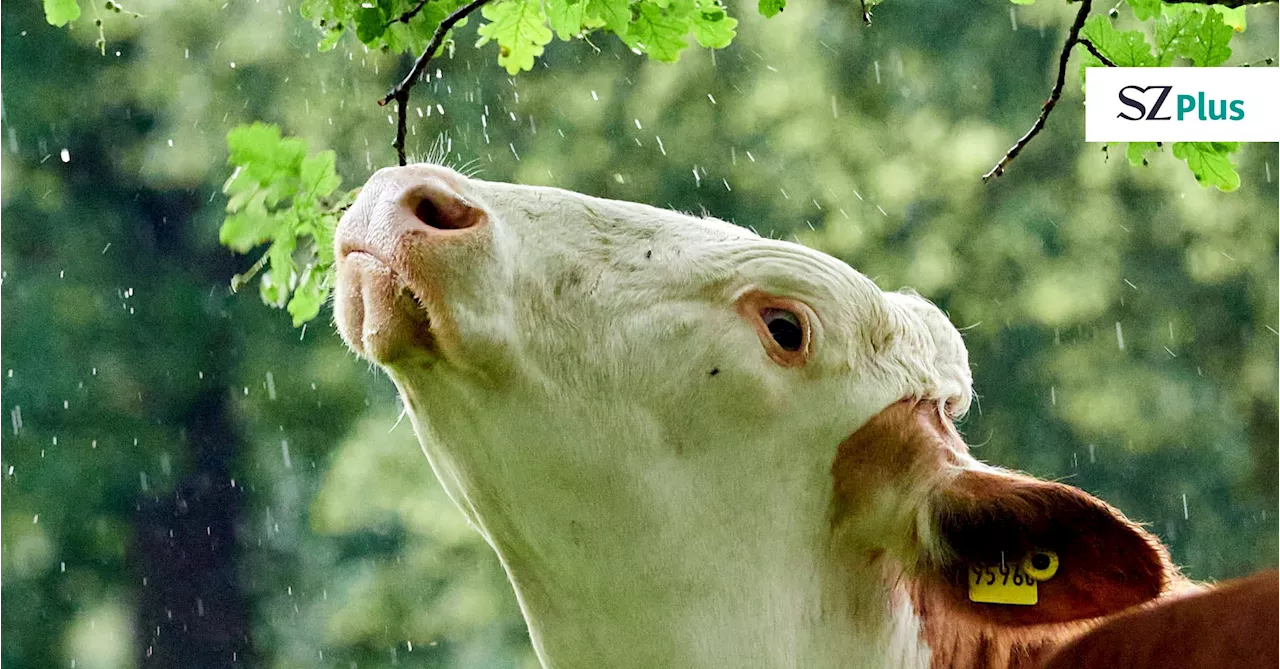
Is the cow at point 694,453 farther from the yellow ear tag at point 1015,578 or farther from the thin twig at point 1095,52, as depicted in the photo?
the thin twig at point 1095,52

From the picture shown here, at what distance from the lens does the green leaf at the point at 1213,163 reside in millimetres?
1487

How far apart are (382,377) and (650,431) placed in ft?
19.4

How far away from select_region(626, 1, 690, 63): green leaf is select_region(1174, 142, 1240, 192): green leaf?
0.58 m

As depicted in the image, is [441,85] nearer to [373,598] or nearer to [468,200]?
[373,598]

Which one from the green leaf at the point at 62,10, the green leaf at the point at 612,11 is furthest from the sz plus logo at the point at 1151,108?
the green leaf at the point at 62,10

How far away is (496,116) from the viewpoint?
7.41 m

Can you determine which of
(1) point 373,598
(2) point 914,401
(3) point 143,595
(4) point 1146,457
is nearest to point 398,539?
(1) point 373,598

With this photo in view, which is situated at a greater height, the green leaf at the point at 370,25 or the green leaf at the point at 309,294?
the green leaf at the point at 370,25

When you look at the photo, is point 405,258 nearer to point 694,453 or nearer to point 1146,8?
point 694,453

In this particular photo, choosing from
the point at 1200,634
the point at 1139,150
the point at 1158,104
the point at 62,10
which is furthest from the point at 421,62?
the point at 1158,104

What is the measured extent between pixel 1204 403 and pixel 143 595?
229 inches

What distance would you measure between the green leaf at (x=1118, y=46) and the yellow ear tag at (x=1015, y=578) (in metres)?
0.61

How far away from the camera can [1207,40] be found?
144 centimetres

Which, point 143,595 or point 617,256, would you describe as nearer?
point 617,256
